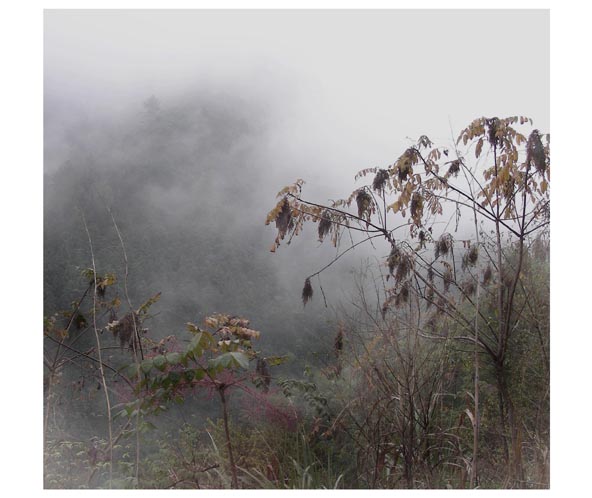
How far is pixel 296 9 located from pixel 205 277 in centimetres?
185

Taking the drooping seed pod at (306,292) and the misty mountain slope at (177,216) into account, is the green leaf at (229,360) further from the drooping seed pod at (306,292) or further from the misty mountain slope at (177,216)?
the drooping seed pod at (306,292)

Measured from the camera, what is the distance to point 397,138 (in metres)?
3.56

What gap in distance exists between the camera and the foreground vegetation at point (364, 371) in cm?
311

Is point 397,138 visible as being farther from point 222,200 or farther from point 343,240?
point 222,200

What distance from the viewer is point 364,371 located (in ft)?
10.4

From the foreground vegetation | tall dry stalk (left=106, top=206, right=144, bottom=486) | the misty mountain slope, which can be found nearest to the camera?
tall dry stalk (left=106, top=206, right=144, bottom=486)

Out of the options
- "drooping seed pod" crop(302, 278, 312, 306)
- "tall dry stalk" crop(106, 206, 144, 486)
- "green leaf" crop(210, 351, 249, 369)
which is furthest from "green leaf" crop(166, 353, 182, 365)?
"drooping seed pod" crop(302, 278, 312, 306)

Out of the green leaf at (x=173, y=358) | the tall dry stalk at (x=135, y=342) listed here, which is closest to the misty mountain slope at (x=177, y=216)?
the tall dry stalk at (x=135, y=342)

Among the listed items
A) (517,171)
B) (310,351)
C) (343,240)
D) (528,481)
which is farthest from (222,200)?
(528,481)

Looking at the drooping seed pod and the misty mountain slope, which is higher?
the misty mountain slope

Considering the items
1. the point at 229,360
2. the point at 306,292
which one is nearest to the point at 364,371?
the point at 306,292

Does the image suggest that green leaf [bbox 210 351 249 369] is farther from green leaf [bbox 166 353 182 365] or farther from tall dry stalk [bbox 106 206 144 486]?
tall dry stalk [bbox 106 206 144 486]

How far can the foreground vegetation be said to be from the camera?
3.11 meters

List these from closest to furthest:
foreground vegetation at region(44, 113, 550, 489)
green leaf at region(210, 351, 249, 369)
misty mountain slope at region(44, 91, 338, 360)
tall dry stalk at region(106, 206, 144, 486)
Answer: green leaf at region(210, 351, 249, 369)
tall dry stalk at region(106, 206, 144, 486)
foreground vegetation at region(44, 113, 550, 489)
misty mountain slope at region(44, 91, 338, 360)
